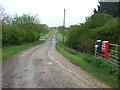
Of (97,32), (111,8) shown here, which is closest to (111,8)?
(111,8)

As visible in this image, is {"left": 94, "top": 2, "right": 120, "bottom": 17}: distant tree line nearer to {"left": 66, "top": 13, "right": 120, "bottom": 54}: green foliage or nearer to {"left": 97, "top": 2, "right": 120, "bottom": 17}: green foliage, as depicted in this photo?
{"left": 97, "top": 2, "right": 120, "bottom": 17}: green foliage

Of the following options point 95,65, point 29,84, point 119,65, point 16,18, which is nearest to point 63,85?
point 29,84

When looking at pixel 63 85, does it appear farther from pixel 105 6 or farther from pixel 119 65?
pixel 105 6

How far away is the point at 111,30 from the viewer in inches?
701

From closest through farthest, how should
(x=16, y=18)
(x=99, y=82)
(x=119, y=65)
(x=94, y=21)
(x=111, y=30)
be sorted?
(x=99, y=82), (x=119, y=65), (x=111, y=30), (x=94, y=21), (x=16, y=18)

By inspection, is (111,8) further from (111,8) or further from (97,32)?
(97,32)

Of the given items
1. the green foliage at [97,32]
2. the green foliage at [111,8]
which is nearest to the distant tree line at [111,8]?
the green foliage at [111,8]

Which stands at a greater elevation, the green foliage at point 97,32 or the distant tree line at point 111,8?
the distant tree line at point 111,8

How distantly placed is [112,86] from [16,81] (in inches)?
142

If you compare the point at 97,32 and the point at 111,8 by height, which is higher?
the point at 111,8

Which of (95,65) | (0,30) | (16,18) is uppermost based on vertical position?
(16,18)

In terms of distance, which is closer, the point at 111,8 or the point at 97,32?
the point at 97,32

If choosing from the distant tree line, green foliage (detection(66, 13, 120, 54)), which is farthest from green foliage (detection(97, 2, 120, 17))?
green foliage (detection(66, 13, 120, 54))

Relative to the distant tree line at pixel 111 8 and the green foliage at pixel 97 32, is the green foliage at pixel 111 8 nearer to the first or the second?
the distant tree line at pixel 111 8
